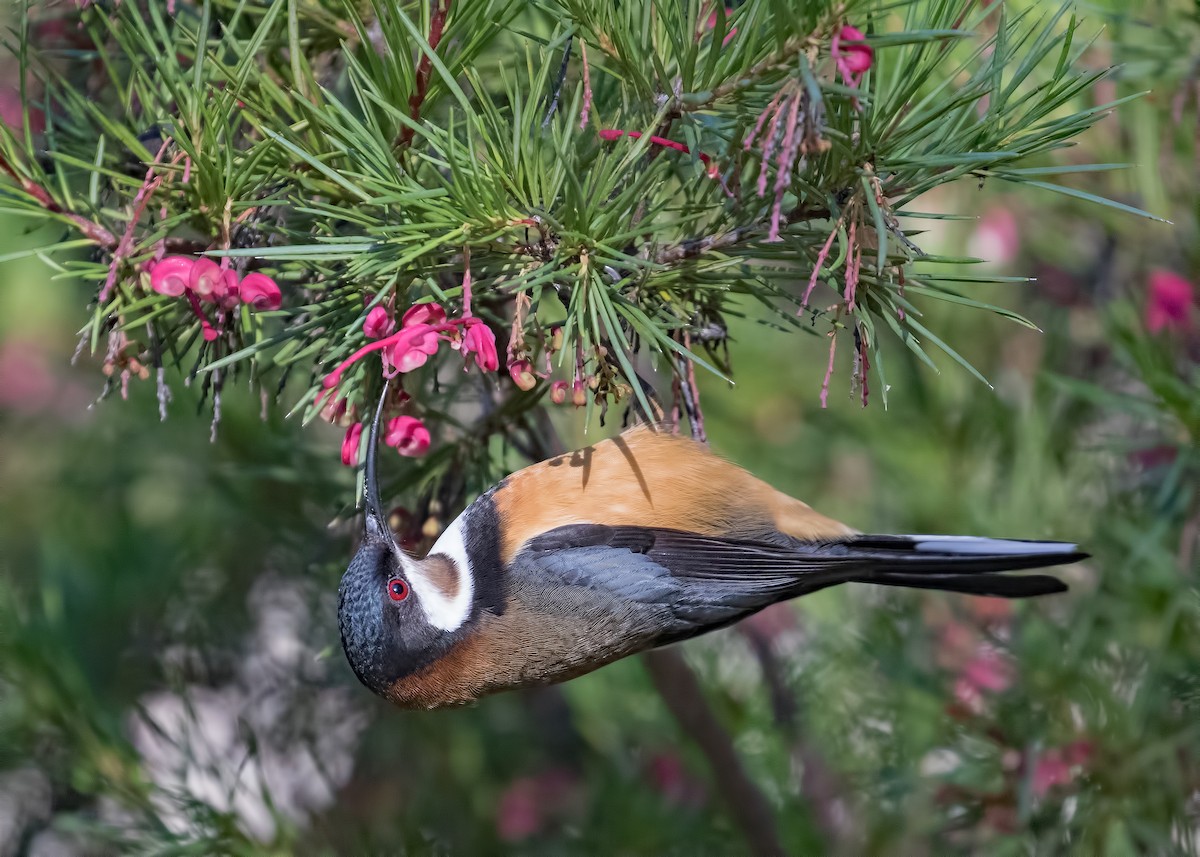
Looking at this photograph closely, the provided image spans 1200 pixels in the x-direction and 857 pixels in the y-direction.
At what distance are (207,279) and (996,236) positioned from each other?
2352 mm

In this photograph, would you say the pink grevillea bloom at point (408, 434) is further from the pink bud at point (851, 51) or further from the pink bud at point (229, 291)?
the pink bud at point (851, 51)

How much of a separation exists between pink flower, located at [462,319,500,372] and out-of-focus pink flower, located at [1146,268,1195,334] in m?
1.67

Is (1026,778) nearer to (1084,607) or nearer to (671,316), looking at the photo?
(1084,607)

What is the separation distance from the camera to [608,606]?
6.18ft

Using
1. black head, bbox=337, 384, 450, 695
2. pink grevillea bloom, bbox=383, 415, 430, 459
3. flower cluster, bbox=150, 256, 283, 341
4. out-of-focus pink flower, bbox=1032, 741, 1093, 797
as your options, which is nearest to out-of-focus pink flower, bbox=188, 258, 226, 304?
flower cluster, bbox=150, 256, 283, 341

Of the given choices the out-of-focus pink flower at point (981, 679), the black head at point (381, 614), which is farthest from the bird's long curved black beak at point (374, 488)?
the out-of-focus pink flower at point (981, 679)

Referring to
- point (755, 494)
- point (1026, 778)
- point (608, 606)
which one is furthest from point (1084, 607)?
point (608, 606)

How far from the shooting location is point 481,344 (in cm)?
127

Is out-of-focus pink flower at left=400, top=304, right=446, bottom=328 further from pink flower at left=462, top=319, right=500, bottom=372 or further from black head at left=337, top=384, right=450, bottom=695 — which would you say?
black head at left=337, top=384, right=450, bottom=695

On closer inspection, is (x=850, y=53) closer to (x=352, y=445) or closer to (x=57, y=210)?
(x=352, y=445)

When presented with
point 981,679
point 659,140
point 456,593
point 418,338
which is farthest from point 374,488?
point 981,679

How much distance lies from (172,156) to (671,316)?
69 cm

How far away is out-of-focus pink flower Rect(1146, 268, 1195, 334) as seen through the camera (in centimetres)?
234

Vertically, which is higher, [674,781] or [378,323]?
[378,323]
